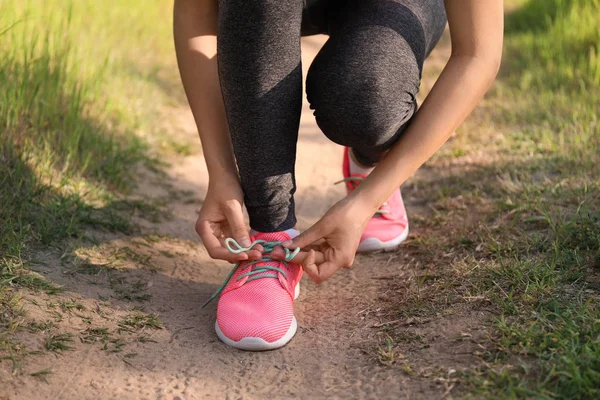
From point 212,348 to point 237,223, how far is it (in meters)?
0.26

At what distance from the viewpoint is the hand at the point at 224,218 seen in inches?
56.1

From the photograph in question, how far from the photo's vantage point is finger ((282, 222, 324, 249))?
1361mm

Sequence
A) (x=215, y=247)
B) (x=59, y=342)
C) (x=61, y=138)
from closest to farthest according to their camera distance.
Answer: (x=59, y=342) → (x=215, y=247) → (x=61, y=138)

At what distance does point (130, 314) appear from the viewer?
1.46m

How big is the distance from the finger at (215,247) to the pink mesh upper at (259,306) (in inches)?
2.5

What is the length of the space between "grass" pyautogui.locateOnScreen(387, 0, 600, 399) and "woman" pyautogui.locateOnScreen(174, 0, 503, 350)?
0.91 ft

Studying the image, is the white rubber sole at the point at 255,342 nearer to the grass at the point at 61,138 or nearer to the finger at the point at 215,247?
the finger at the point at 215,247

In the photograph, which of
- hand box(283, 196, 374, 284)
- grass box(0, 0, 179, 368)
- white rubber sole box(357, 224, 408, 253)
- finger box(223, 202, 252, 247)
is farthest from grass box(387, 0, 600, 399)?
grass box(0, 0, 179, 368)

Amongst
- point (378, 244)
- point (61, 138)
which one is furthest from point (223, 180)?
point (61, 138)

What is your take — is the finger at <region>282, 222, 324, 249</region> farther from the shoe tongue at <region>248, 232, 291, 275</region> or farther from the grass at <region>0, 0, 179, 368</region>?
the grass at <region>0, 0, 179, 368</region>

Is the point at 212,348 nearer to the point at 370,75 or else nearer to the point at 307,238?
the point at 307,238

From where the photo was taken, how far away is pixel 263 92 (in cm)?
135

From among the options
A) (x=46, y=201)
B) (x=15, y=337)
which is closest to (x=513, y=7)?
(x=46, y=201)

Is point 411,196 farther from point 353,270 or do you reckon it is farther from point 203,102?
point 203,102
